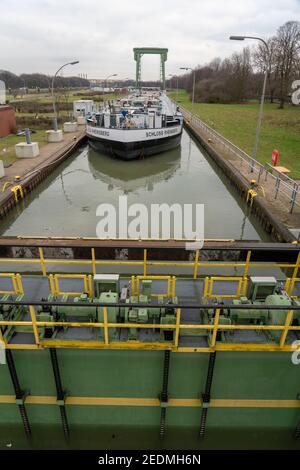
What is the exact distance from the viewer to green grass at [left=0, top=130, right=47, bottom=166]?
78.3 ft

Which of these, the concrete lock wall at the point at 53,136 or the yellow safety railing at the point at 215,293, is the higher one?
the concrete lock wall at the point at 53,136

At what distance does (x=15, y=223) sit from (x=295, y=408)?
1409 cm

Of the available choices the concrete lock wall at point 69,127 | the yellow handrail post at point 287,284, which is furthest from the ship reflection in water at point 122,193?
the concrete lock wall at point 69,127

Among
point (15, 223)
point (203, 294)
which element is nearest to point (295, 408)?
point (203, 294)

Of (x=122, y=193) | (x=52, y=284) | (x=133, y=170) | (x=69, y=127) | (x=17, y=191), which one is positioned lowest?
(x=122, y=193)

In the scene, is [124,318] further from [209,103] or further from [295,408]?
[209,103]

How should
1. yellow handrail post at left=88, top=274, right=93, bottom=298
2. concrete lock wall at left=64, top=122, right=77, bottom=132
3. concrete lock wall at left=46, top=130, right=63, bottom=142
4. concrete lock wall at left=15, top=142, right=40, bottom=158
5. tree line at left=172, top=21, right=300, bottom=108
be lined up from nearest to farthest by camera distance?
yellow handrail post at left=88, top=274, right=93, bottom=298
concrete lock wall at left=15, top=142, right=40, bottom=158
concrete lock wall at left=46, top=130, right=63, bottom=142
concrete lock wall at left=64, top=122, right=77, bottom=132
tree line at left=172, top=21, right=300, bottom=108

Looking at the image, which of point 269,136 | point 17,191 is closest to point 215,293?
point 17,191

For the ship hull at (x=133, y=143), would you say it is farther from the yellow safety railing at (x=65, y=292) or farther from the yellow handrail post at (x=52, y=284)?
the yellow handrail post at (x=52, y=284)

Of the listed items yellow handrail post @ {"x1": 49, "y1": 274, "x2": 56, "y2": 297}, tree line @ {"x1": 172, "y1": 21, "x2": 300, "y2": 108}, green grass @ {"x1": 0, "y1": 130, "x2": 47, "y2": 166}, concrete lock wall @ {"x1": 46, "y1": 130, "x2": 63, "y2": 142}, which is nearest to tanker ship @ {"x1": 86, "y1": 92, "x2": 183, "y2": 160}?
concrete lock wall @ {"x1": 46, "y1": 130, "x2": 63, "y2": 142}

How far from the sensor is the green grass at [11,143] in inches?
939

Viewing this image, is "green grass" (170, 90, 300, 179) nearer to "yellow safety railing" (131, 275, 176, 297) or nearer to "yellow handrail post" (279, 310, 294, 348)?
"yellow safety railing" (131, 275, 176, 297)

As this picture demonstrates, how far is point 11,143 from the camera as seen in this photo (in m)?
29.8

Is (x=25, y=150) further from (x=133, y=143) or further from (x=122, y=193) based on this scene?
(x=122, y=193)
